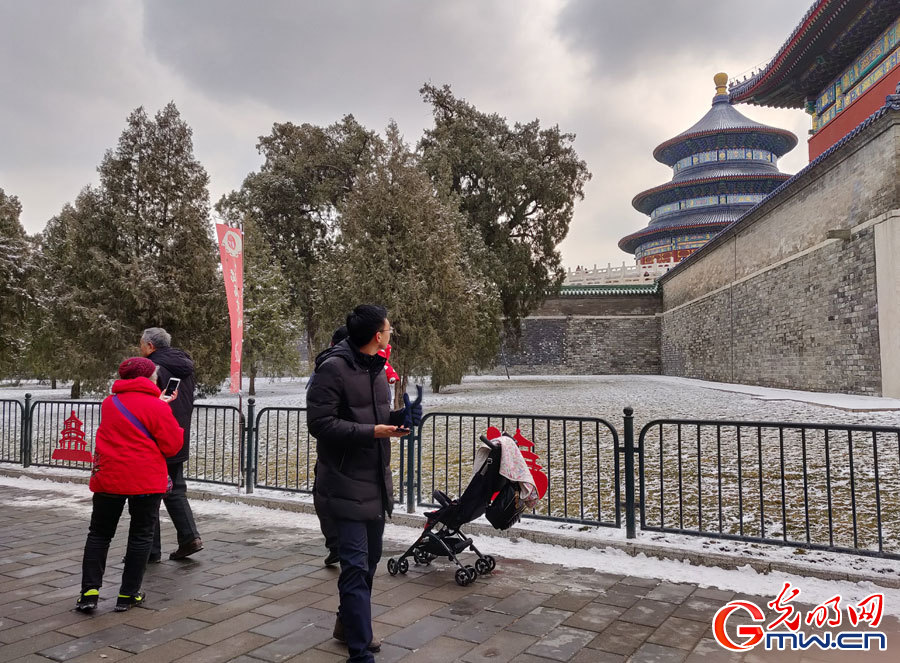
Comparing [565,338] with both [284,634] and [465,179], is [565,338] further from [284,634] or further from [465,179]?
[284,634]

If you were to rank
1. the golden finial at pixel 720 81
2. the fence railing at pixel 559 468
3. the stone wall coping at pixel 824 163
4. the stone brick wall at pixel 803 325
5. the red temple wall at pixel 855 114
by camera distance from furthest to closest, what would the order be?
the golden finial at pixel 720 81 → the red temple wall at pixel 855 114 → the stone brick wall at pixel 803 325 → the stone wall coping at pixel 824 163 → the fence railing at pixel 559 468

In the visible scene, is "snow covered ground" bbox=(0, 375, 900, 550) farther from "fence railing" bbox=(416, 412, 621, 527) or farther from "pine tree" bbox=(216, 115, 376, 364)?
"pine tree" bbox=(216, 115, 376, 364)

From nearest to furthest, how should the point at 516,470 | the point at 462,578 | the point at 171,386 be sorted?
the point at 462,578, the point at 516,470, the point at 171,386

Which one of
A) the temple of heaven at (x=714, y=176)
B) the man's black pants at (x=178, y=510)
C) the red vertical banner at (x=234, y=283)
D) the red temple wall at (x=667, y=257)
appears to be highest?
the temple of heaven at (x=714, y=176)

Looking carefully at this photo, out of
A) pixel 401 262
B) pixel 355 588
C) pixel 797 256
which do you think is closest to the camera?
pixel 355 588

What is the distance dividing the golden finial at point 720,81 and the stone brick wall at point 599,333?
16.7 m

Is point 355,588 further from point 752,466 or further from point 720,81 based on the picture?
point 720,81

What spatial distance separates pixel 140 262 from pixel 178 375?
14.0m

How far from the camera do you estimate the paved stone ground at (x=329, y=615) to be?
3.10m

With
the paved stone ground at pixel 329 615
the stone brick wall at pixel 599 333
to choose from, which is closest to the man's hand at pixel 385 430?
the paved stone ground at pixel 329 615

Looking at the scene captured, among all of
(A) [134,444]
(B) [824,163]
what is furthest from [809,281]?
(A) [134,444]

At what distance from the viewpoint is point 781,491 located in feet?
16.6

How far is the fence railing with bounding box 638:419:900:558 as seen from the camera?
450 cm

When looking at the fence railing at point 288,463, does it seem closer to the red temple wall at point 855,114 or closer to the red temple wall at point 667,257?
the red temple wall at point 855,114
